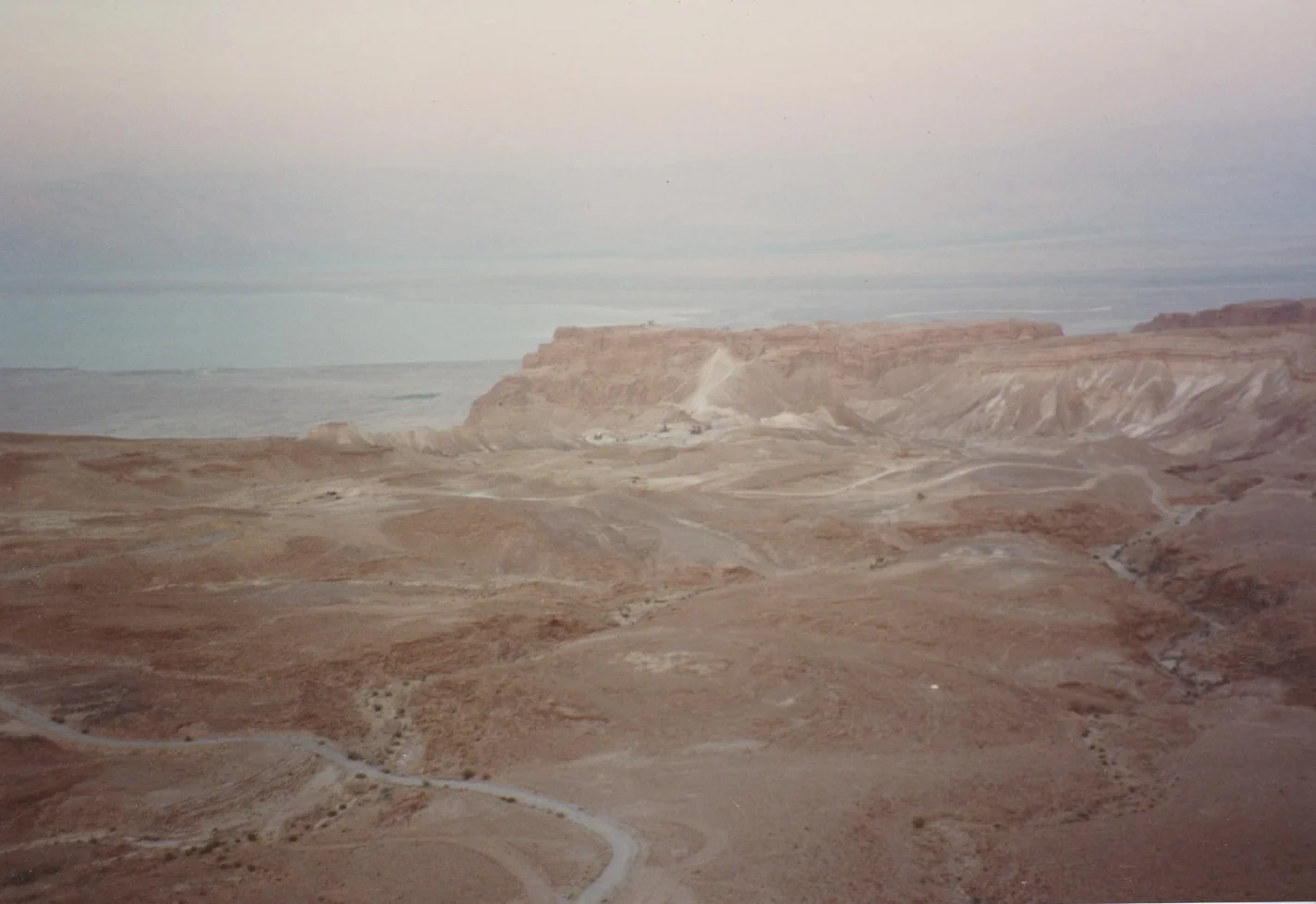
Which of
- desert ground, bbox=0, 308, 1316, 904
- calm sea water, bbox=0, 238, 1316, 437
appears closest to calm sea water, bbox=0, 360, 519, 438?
calm sea water, bbox=0, 238, 1316, 437

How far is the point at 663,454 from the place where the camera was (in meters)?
27.7

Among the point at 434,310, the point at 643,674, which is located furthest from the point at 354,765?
the point at 434,310

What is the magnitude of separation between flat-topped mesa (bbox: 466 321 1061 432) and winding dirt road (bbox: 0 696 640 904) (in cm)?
1804

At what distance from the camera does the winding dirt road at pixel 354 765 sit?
37.9 feet

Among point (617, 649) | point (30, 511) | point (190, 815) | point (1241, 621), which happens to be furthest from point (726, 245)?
point (190, 815)

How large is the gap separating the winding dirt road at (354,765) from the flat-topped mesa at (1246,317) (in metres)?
22.7

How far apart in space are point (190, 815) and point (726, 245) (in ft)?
44.8

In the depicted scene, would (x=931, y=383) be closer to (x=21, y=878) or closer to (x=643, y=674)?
(x=643, y=674)

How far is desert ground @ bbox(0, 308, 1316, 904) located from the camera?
11117 mm

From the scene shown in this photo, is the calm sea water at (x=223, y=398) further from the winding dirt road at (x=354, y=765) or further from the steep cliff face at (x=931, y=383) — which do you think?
the steep cliff face at (x=931, y=383)

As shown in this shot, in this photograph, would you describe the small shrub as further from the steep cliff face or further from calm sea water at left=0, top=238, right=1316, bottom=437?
the steep cliff face

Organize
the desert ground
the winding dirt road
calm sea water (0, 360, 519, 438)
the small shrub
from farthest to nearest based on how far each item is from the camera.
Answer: calm sea water (0, 360, 519, 438)
the winding dirt road
the desert ground
the small shrub

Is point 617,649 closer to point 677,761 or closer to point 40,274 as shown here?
point 677,761

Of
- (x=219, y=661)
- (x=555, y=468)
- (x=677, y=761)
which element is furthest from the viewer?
(x=555, y=468)
